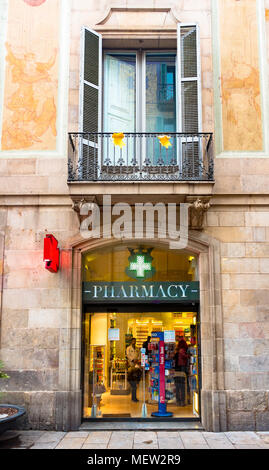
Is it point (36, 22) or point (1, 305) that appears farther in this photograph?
Answer: point (36, 22)

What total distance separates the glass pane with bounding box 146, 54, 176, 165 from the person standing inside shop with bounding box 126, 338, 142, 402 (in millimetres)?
4697

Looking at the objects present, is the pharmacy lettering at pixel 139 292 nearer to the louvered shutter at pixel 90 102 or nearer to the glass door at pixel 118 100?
the louvered shutter at pixel 90 102

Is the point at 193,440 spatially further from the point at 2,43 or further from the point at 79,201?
the point at 2,43

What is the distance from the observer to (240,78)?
396 inches

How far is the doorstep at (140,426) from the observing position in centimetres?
896

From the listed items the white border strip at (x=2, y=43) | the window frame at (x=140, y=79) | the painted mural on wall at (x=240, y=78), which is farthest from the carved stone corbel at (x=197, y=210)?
the white border strip at (x=2, y=43)

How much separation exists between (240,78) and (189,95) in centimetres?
132

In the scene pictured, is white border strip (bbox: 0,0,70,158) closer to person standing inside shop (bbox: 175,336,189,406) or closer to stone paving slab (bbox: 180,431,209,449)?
person standing inside shop (bbox: 175,336,189,406)

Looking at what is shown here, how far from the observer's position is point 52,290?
372 inches

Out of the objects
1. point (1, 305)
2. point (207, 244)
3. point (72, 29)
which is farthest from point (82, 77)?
point (1, 305)

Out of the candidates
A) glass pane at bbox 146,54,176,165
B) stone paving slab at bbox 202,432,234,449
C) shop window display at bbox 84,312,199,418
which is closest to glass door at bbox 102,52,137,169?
glass pane at bbox 146,54,176,165

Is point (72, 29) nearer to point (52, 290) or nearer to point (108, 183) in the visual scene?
point (108, 183)

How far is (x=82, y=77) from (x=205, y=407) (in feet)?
24.0

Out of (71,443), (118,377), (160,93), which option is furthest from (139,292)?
(160,93)
